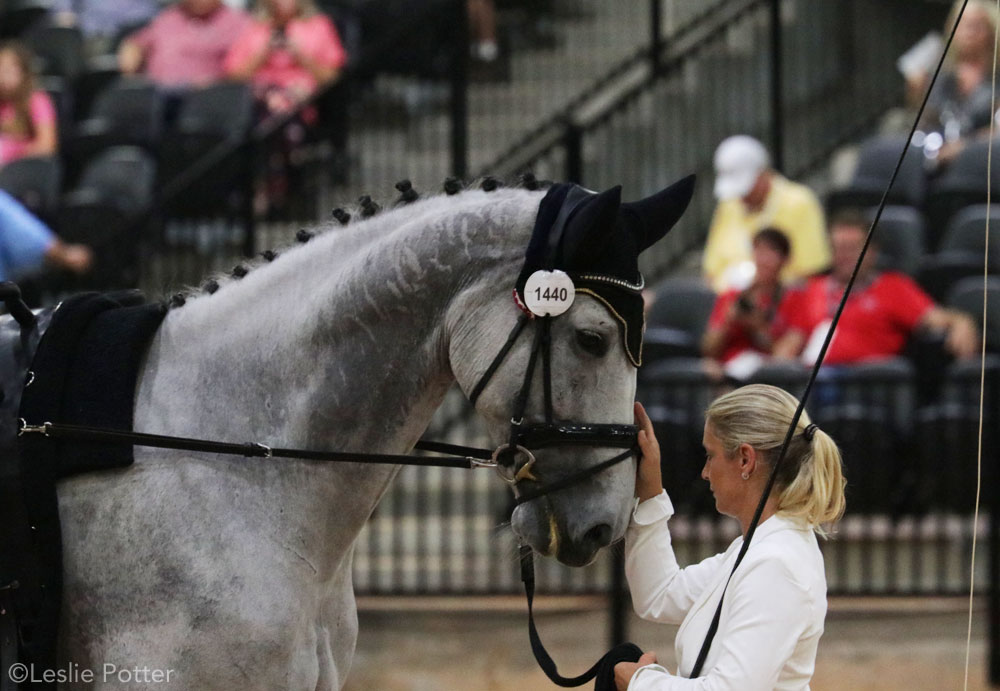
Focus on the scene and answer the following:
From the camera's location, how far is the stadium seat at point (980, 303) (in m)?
6.64

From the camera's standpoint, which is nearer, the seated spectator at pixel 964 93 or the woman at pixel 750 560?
the woman at pixel 750 560

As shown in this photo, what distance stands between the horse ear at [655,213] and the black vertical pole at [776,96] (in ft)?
19.6

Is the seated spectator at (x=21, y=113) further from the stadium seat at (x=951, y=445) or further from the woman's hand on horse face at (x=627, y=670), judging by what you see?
the woman's hand on horse face at (x=627, y=670)

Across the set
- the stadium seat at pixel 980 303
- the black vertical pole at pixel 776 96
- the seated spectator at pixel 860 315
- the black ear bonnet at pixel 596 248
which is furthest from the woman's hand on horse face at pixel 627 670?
the black vertical pole at pixel 776 96

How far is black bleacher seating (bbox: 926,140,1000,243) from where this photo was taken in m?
7.66

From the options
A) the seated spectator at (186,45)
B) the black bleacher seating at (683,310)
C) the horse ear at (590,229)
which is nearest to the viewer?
the horse ear at (590,229)

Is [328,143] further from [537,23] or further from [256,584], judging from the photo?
[256,584]

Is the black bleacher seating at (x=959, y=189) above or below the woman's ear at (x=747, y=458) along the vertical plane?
above

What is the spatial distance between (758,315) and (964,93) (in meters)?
2.39

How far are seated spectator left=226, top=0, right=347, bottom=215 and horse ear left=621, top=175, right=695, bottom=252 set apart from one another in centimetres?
671

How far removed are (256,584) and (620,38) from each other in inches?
313

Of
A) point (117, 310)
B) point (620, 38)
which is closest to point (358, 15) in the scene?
point (620, 38)

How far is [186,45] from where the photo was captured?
10695 mm

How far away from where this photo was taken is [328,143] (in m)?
8.59
